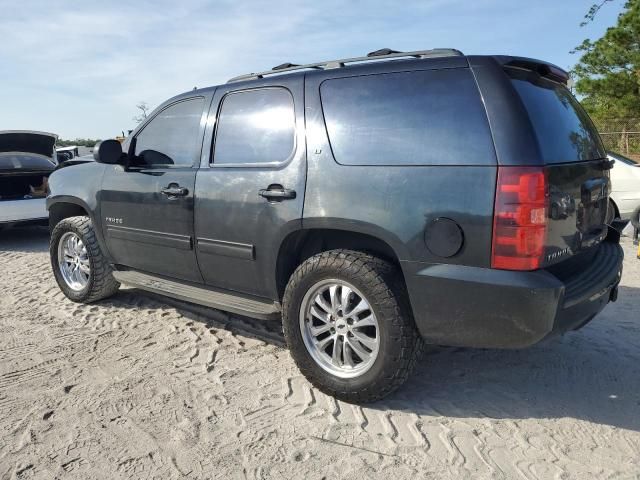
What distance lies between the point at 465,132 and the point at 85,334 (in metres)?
3.28

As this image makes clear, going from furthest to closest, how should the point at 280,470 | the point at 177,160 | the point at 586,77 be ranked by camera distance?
1. the point at 586,77
2. the point at 177,160
3. the point at 280,470

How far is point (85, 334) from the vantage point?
428 centimetres

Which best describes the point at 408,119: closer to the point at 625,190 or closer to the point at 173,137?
A: the point at 173,137

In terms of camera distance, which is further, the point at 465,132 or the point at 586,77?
the point at 586,77

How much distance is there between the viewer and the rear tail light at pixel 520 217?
8.28 feet

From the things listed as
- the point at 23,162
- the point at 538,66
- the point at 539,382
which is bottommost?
the point at 539,382

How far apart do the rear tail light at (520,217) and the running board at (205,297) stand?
5.09 ft

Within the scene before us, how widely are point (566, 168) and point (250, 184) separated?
1.83 meters

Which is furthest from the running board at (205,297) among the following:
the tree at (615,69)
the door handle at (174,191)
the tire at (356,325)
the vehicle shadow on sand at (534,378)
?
the tree at (615,69)

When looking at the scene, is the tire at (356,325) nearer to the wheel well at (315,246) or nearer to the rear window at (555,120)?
the wheel well at (315,246)

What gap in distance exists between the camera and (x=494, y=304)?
8.61 ft

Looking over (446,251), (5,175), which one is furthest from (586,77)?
(446,251)

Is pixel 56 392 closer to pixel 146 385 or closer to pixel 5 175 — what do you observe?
pixel 146 385

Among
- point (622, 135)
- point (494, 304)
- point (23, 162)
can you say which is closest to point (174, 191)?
point (494, 304)
